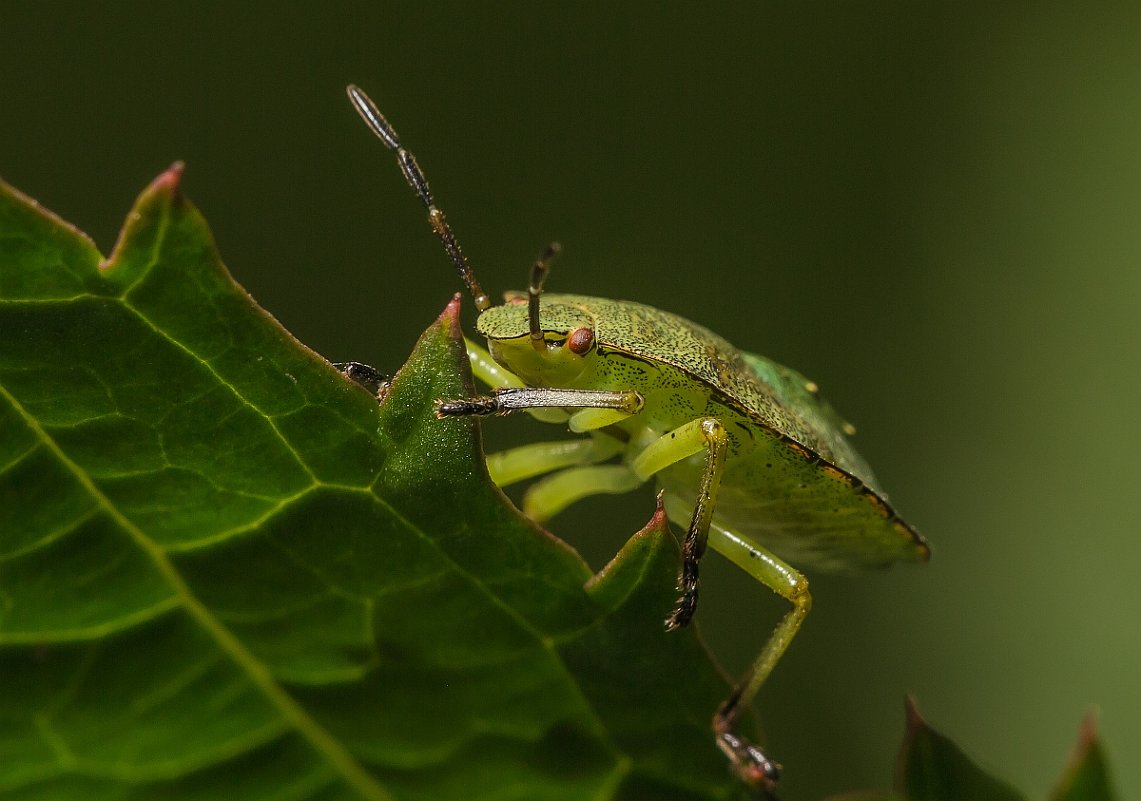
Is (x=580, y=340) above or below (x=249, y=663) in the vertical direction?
above

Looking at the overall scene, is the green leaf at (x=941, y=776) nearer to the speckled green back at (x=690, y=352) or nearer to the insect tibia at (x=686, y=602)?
the insect tibia at (x=686, y=602)

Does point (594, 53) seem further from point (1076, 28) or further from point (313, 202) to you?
point (1076, 28)

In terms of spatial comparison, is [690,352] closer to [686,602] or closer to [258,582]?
[686,602]

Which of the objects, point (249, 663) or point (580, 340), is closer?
point (249, 663)

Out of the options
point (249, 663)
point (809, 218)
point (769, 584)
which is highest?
point (809, 218)

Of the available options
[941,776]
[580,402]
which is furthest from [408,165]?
[941,776]

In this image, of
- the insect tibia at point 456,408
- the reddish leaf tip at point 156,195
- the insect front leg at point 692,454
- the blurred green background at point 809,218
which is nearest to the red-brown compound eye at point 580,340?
the insect front leg at point 692,454
